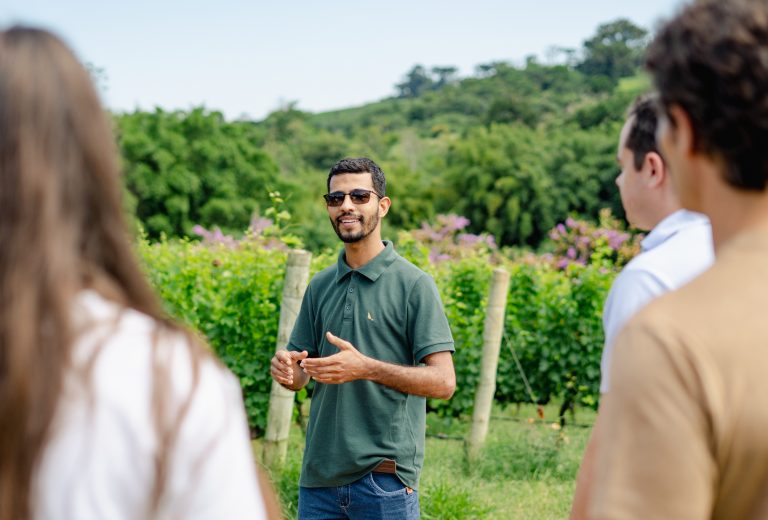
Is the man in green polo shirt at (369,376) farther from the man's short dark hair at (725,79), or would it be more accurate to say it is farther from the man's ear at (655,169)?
the man's short dark hair at (725,79)

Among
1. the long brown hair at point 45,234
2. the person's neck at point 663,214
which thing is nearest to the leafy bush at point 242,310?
the person's neck at point 663,214

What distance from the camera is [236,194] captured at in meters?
42.6

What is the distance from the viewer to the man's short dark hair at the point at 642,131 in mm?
2381

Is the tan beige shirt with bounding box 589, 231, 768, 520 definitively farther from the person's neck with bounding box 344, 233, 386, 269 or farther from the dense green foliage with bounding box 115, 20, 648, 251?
the dense green foliage with bounding box 115, 20, 648, 251

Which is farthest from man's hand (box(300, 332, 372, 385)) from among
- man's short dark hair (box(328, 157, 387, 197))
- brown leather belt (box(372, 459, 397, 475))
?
man's short dark hair (box(328, 157, 387, 197))

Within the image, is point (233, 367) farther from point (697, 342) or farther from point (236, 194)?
point (236, 194)

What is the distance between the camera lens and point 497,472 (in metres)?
7.34

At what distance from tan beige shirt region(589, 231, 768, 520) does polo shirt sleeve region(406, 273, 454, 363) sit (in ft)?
8.28

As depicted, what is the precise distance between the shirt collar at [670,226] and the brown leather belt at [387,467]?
1.76 metres

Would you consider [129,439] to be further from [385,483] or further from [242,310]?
[242,310]

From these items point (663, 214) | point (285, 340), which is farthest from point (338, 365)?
point (285, 340)

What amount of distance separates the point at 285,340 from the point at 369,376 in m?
2.43

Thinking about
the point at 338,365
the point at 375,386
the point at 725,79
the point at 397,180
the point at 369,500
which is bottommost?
the point at 369,500

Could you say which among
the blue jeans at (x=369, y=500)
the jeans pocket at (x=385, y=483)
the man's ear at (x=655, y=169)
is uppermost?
the man's ear at (x=655, y=169)
